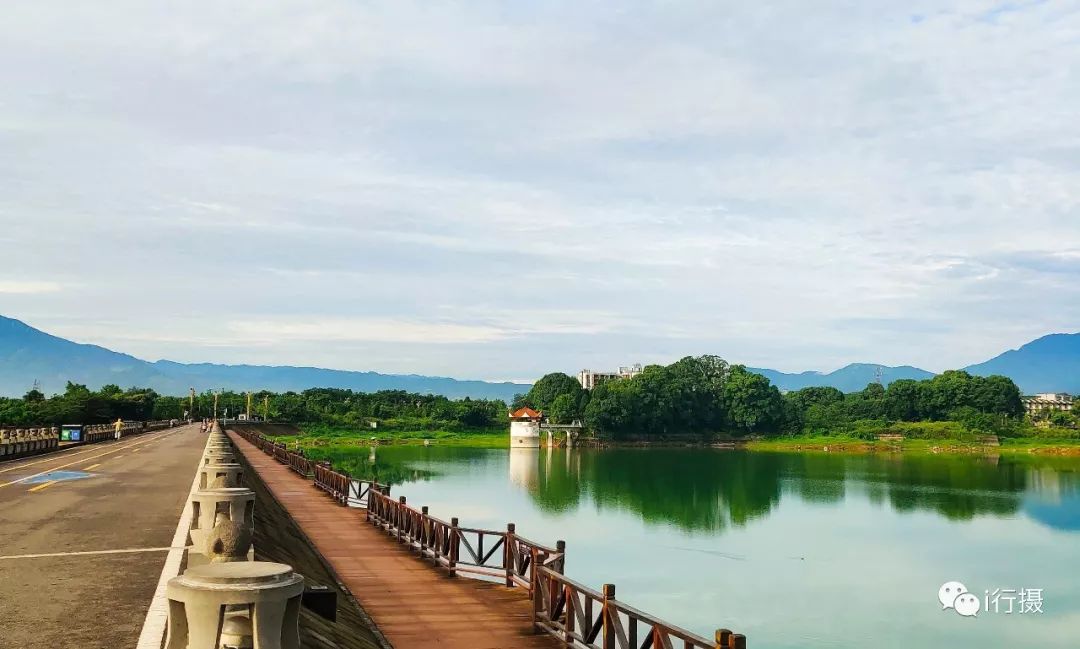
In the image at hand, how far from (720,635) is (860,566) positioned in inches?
1141

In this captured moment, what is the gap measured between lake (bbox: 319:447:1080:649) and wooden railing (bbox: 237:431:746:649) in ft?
15.9

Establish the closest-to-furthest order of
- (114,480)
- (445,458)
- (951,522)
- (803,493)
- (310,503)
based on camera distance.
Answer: (114,480)
(310,503)
(951,522)
(803,493)
(445,458)

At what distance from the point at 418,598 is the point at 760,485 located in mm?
53893

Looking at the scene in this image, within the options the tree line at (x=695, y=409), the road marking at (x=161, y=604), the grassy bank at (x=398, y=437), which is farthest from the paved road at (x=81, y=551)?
the tree line at (x=695, y=409)

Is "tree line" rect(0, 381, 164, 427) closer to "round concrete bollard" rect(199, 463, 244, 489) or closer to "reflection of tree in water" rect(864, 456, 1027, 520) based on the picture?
"reflection of tree in water" rect(864, 456, 1027, 520)

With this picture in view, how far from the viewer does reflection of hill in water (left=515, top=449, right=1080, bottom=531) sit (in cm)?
5209

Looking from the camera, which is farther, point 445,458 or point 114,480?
point 445,458

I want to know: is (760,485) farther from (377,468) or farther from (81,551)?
(81,551)

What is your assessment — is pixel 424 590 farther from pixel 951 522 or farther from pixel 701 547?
pixel 951 522

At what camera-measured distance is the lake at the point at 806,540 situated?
2706 cm

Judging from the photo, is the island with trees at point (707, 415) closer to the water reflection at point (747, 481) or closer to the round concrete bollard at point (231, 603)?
the water reflection at point (747, 481)

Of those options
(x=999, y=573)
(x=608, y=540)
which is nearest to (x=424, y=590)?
(x=608, y=540)

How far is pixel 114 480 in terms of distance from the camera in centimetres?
2678

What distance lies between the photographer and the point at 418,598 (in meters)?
18.2
